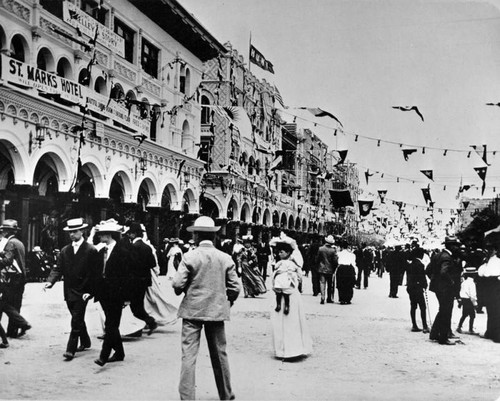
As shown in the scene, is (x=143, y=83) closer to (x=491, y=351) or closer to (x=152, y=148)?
(x=152, y=148)

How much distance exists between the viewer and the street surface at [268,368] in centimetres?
605

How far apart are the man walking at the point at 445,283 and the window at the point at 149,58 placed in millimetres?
17547

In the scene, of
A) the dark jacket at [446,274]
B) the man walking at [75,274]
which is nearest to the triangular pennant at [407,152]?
the dark jacket at [446,274]

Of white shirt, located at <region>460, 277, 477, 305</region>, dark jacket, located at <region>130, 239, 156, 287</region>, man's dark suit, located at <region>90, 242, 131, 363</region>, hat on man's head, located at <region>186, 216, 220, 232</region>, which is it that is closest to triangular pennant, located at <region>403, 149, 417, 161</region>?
white shirt, located at <region>460, 277, 477, 305</region>

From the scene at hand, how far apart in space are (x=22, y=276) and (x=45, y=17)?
10792mm

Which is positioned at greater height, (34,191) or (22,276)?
(34,191)

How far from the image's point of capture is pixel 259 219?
137 feet

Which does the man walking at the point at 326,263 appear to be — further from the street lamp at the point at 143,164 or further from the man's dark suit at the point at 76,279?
the street lamp at the point at 143,164

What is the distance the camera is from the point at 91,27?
1912 centimetres

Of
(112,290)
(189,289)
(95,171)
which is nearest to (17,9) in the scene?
(95,171)

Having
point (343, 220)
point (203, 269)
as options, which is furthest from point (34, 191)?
point (343, 220)

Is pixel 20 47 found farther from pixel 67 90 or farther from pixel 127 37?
pixel 127 37

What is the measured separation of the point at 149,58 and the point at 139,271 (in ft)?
56.8

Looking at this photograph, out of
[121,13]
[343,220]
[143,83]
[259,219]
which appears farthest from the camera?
[343,220]
